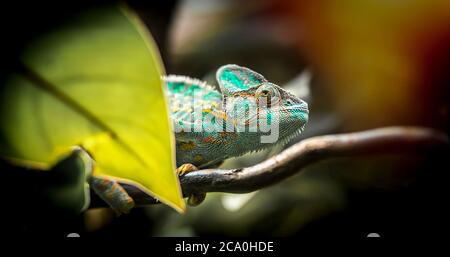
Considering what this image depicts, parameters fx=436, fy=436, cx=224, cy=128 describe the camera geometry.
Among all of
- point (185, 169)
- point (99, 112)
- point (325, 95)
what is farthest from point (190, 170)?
point (99, 112)

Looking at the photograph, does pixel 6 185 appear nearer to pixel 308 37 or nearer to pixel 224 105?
pixel 224 105

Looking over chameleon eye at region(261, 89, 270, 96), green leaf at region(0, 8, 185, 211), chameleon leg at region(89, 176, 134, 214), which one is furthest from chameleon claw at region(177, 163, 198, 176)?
green leaf at region(0, 8, 185, 211)

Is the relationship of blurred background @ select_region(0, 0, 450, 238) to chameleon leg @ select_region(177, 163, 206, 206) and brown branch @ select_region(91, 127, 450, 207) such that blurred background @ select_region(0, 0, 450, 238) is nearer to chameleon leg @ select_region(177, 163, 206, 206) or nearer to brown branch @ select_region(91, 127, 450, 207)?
brown branch @ select_region(91, 127, 450, 207)

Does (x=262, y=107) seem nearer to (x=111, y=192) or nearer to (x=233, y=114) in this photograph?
(x=233, y=114)

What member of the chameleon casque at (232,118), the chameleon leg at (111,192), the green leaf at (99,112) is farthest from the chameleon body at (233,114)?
the green leaf at (99,112)

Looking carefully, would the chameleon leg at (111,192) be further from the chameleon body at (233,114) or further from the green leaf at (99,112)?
the green leaf at (99,112)
